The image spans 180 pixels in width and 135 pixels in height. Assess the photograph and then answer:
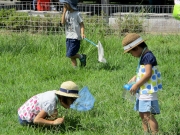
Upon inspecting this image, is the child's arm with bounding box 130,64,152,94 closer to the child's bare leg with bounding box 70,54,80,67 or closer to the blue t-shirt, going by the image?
the blue t-shirt

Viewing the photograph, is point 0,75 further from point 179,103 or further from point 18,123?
point 179,103

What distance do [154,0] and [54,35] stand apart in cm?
713

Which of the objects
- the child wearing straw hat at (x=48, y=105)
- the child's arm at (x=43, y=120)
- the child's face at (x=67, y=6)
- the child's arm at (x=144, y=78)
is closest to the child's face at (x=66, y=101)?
the child wearing straw hat at (x=48, y=105)

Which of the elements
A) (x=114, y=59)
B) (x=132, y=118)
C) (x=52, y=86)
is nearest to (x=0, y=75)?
(x=52, y=86)

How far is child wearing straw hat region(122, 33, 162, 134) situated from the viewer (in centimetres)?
414

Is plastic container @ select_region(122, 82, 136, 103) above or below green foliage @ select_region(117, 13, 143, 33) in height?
below

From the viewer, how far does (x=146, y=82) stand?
417cm

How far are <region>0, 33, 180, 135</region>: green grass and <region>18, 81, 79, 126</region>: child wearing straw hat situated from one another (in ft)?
0.36

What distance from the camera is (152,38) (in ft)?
30.7

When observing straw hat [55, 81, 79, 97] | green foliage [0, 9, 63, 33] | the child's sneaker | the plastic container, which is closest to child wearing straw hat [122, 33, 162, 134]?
the plastic container

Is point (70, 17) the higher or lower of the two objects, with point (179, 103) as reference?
higher

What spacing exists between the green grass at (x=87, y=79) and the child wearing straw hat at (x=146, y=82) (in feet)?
0.67

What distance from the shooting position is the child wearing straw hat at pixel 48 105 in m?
4.41

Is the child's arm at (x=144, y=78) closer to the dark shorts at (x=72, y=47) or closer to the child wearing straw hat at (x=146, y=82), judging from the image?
the child wearing straw hat at (x=146, y=82)
